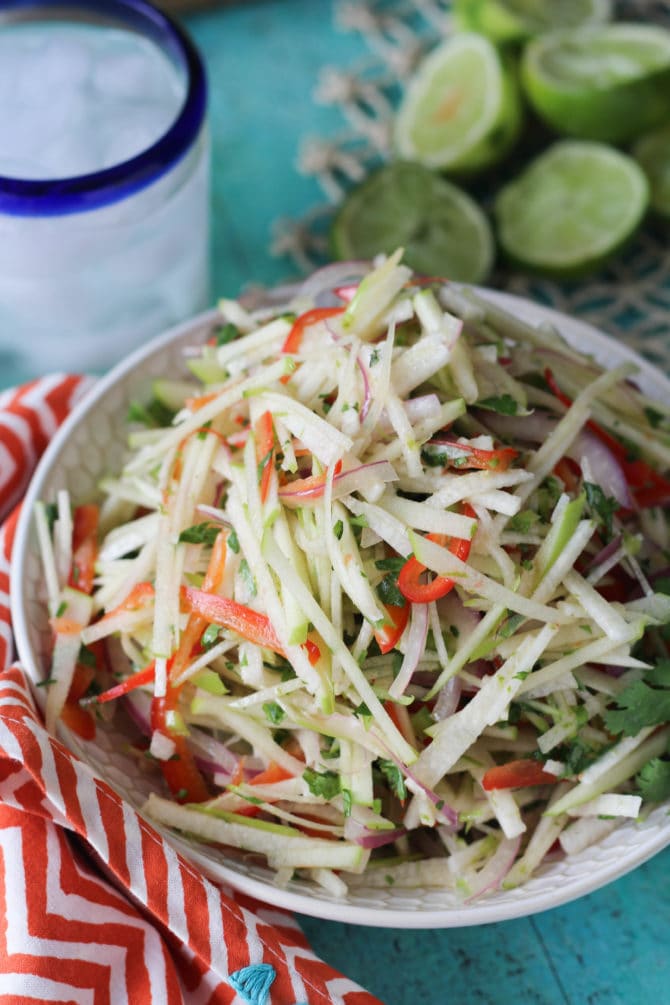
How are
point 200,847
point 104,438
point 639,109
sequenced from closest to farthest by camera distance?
point 200,847 → point 104,438 → point 639,109

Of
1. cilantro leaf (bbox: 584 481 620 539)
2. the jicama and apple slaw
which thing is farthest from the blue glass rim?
cilantro leaf (bbox: 584 481 620 539)

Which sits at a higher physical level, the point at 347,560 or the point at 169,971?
the point at 347,560

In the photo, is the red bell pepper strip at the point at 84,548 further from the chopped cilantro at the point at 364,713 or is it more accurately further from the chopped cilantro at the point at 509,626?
the chopped cilantro at the point at 509,626

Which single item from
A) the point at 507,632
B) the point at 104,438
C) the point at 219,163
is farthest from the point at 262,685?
the point at 219,163

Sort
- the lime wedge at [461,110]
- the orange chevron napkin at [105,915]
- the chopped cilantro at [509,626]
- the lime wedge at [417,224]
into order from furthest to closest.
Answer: the lime wedge at [461,110], the lime wedge at [417,224], the chopped cilantro at [509,626], the orange chevron napkin at [105,915]

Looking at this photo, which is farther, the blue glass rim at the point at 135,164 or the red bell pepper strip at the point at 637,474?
the blue glass rim at the point at 135,164

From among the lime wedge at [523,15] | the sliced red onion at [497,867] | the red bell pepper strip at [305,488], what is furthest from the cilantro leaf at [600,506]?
the lime wedge at [523,15]

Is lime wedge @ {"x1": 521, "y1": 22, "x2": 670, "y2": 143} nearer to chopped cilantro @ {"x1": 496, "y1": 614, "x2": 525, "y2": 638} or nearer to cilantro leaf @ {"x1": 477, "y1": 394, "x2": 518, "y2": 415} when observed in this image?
cilantro leaf @ {"x1": 477, "y1": 394, "x2": 518, "y2": 415}

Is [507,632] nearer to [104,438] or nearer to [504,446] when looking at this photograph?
[504,446]
